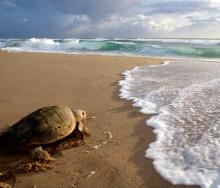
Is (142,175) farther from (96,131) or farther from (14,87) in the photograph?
(14,87)

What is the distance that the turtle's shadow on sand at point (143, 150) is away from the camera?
10.3 feet

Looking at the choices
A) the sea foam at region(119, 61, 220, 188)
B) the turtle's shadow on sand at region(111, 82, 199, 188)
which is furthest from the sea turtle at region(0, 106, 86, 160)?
the sea foam at region(119, 61, 220, 188)

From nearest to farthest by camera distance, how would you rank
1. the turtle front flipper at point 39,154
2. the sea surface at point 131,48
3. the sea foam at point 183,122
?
the sea foam at point 183,122 < the turtle front flipper at point 39,154 < the sea surface at point 131,48

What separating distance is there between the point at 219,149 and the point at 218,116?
1218 mm

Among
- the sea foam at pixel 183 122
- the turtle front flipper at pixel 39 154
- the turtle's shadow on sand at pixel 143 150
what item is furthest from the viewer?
the turtle front flipper at pixel 39 154

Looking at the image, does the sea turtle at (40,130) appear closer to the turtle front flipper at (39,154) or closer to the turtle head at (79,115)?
the turtle front flipper at (39,154)

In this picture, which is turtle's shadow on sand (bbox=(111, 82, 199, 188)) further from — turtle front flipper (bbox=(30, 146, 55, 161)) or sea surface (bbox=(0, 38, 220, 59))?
sea surface (bbox=(0, 38, 220, 59))

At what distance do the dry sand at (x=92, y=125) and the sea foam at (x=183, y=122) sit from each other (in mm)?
171

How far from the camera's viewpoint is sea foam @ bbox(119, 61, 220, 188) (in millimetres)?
3307

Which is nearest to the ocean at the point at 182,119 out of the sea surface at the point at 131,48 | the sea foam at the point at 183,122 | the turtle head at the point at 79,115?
the sea foam at the point at 183,122

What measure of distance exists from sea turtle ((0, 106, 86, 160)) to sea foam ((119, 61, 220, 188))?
103cm

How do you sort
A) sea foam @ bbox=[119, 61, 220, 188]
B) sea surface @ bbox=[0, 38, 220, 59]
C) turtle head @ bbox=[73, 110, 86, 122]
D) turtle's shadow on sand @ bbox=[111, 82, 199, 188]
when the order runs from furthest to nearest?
1. sea surface @ bbox=[0, 38, 220, 59]
2. turtle head @ bbox=[73, 110, 86, 122]
3. sea foam @ bbox=[119, 61, 220, 188]
4. turtle's shadow on sand @ bbox=[111, 82, 199, 188]

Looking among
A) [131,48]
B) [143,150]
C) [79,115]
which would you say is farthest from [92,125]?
[131,48]

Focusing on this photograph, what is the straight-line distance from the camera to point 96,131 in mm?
4449
